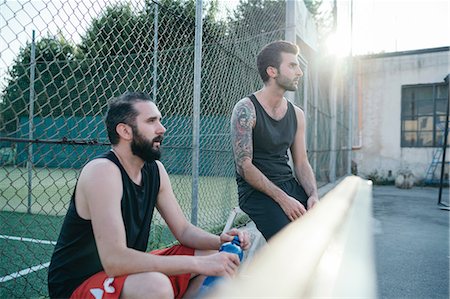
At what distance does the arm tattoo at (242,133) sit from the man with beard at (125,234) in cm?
72

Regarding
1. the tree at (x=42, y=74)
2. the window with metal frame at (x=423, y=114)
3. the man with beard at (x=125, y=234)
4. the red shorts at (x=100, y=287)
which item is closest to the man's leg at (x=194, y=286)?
the man with beard at (x=125, y=234)

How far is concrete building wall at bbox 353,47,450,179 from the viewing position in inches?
599

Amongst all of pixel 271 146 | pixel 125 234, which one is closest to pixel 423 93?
pixel 271 146

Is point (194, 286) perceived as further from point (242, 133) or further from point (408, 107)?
point (408, 107)

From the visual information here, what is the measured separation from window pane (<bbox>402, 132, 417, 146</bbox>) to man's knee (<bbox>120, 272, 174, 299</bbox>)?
15.7 meters

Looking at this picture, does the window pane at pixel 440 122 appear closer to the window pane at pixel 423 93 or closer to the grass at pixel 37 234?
the window pane at pixel 423 93

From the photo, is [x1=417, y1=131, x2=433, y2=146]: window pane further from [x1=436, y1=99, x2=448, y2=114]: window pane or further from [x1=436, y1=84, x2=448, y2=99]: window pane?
[x1=436, y1=84, x2=448, y2=99]: window pane

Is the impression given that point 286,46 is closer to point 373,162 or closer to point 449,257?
point 449,257

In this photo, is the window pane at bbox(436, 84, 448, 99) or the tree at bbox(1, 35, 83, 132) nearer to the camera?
the tree at bbox(1, 35, 83, 132)

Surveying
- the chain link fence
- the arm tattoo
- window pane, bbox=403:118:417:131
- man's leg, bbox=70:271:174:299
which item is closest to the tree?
the chain link fence

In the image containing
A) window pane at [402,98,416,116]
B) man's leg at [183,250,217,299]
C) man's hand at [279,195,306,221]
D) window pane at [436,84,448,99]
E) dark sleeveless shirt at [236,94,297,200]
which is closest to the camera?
man's leg at [183,250,217,299]

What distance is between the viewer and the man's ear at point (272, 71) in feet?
10.1

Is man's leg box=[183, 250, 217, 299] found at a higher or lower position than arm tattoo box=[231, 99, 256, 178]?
lower

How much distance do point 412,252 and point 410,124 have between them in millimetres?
12099
